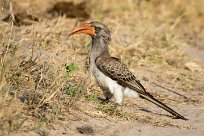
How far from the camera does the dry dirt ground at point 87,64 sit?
6270mm

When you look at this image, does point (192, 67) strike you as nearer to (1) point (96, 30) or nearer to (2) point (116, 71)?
(1) point (96, 30)

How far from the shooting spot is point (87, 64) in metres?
8.47

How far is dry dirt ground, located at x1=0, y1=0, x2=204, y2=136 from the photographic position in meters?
6.27

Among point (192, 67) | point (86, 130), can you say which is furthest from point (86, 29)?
point (192, 67)

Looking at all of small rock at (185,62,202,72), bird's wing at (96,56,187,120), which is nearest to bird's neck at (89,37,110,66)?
bird's wing at (96,56,187,120)

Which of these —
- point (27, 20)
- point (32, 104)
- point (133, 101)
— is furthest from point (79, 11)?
point (32, 104)

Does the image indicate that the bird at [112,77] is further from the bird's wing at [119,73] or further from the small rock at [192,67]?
the small rock at [192,67]

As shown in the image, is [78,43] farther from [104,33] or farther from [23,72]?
[23,72]

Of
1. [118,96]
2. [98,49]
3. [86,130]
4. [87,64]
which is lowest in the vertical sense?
[86,130]

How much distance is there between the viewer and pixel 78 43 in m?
9.89

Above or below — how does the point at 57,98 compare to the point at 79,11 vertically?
below

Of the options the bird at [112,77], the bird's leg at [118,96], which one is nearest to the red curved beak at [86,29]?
the bird at [112,77]

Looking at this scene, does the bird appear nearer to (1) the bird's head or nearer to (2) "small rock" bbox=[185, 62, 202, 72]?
(1) the bird's head

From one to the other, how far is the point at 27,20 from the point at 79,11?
1.37 metres
